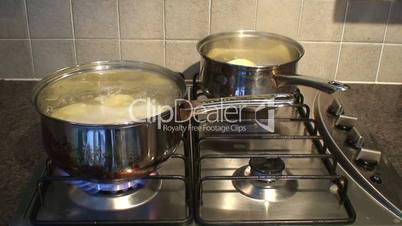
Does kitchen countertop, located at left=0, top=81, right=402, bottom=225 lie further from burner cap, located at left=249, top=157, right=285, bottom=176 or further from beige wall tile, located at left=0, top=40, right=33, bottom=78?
burner cap, located at left=249, top=157, right=285, bottom=176

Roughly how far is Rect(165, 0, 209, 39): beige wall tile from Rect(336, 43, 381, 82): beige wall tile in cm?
36

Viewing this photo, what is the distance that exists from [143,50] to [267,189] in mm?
520

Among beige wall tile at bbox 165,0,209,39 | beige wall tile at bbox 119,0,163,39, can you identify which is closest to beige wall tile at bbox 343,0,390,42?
beige wall tile at bbox 165,0,209,39

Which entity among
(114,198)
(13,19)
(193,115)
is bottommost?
(114,198)

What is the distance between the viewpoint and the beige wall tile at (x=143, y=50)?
42.3 inches

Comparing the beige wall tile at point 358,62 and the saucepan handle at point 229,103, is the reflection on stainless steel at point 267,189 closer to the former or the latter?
the saucepan handle at point 229,103

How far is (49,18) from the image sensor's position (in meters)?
1.04

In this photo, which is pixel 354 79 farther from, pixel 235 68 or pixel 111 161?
pixel 111 161

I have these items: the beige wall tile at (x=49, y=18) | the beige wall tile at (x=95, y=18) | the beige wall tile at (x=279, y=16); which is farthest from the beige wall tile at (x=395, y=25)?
the beige wall tile at (x=49, y=18)

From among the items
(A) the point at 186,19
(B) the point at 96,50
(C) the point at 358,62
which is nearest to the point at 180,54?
(A) the point at 186,19

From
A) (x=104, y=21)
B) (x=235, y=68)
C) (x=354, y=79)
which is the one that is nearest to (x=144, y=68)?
(x=235, y=68)

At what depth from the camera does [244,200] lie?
703 millimetres

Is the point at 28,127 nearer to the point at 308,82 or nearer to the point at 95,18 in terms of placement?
the point at 95,18

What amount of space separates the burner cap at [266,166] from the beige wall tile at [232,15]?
1.38 feet
